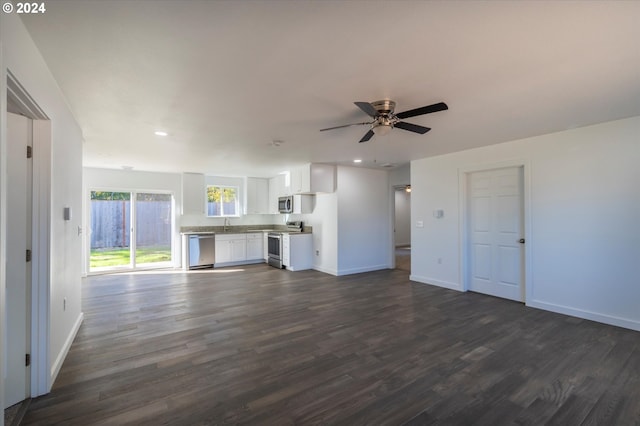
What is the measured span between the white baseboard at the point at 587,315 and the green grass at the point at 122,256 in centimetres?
779

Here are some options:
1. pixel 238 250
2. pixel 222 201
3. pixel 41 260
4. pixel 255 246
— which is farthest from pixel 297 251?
pixel 41 260

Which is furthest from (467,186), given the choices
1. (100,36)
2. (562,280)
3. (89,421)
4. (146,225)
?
(146,225)

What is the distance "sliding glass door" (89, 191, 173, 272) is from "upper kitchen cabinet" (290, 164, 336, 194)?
363 cm

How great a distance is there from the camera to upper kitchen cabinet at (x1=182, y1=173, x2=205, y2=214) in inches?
292

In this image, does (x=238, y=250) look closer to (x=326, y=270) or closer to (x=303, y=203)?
(x=303, y=203)

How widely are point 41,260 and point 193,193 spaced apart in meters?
5.51

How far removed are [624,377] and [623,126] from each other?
2759 mm

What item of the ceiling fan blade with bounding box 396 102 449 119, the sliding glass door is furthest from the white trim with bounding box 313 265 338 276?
the ceiling fan blade with bounding box 396 102 449 119

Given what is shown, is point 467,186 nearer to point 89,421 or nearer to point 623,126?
point 623,126

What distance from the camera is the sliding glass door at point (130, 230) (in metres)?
6.78

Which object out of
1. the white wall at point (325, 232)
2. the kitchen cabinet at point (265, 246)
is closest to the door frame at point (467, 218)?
the white wall at point (325, 232)

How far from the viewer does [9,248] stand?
2.04 meters

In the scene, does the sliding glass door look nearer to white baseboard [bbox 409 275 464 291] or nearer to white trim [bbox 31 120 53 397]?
white trim [bbox 31 120 53 397]

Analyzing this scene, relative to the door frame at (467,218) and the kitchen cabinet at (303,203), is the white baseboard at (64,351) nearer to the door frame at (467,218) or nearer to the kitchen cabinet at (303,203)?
the kitchen cabinet at (303,203)
